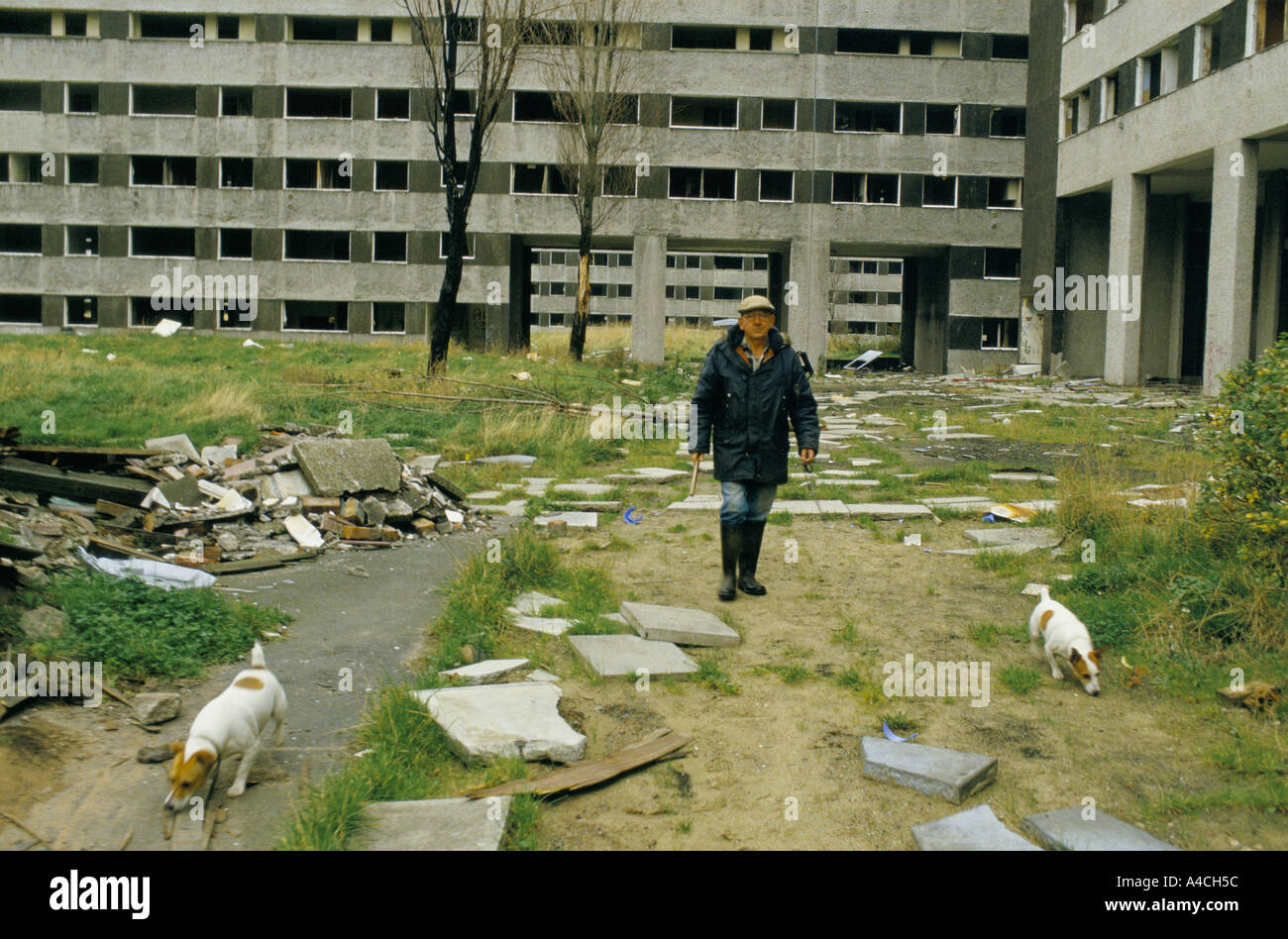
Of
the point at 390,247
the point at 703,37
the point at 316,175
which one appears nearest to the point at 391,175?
the point at 390,247

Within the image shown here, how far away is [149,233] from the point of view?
42.1 metres

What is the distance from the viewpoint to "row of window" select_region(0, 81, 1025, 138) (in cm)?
4069

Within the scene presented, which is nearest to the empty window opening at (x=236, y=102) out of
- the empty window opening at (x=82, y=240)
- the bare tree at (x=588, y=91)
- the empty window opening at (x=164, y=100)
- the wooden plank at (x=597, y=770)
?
the empty window opening at (x=164, y=100)

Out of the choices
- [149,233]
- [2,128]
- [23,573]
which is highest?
[2,128]

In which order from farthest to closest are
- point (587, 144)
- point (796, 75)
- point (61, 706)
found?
point (796, 75), point (587, 144), point (61, 706)

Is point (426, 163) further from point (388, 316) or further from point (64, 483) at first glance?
point (64, 483)

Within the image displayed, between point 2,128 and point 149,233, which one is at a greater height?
point 2,128

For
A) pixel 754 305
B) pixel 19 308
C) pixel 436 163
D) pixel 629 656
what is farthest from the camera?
pixel 19 308

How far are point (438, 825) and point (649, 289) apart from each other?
3760cm

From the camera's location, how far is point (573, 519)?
932 centimetres

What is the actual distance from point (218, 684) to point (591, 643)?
1912mm

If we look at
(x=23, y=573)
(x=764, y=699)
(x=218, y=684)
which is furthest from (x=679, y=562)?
(x=23, y=573)

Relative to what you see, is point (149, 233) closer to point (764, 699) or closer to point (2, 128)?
point (2, 128)

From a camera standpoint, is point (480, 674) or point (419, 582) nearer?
point (480, 674)
